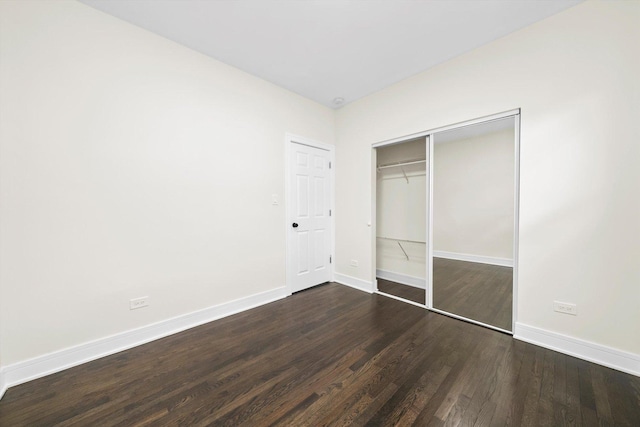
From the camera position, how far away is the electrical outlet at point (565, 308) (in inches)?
77.8

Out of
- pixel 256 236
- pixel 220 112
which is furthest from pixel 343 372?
pixel 220 112

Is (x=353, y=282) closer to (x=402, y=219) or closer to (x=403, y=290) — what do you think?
(x=403, y=290)

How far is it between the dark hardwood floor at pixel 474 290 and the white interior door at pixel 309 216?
1706 mm

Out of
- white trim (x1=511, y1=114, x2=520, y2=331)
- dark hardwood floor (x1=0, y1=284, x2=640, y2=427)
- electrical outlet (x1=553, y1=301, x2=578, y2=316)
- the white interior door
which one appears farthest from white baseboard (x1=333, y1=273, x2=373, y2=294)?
electrical outlet (x1=553, y1=301, x2=578, y2=316)

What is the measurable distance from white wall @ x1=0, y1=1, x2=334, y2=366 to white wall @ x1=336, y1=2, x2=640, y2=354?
115 inches

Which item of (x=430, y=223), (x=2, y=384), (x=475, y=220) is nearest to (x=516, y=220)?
(x=475, y=220)

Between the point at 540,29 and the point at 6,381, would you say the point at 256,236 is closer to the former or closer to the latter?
the point at 6,381

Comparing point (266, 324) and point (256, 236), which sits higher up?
point (256, 236)

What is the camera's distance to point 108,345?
202 cm

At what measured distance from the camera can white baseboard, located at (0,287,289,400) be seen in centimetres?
169

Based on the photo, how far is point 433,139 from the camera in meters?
2.85

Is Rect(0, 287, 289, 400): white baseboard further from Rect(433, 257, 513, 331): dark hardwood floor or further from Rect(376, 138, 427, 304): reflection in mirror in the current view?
Rect(433, 257, 513, 331): dark hardwood floor

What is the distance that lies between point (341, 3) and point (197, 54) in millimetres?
1660

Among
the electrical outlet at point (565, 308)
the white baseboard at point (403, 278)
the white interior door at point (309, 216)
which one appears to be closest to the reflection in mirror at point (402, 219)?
the white baseboard at point (403, 278)
